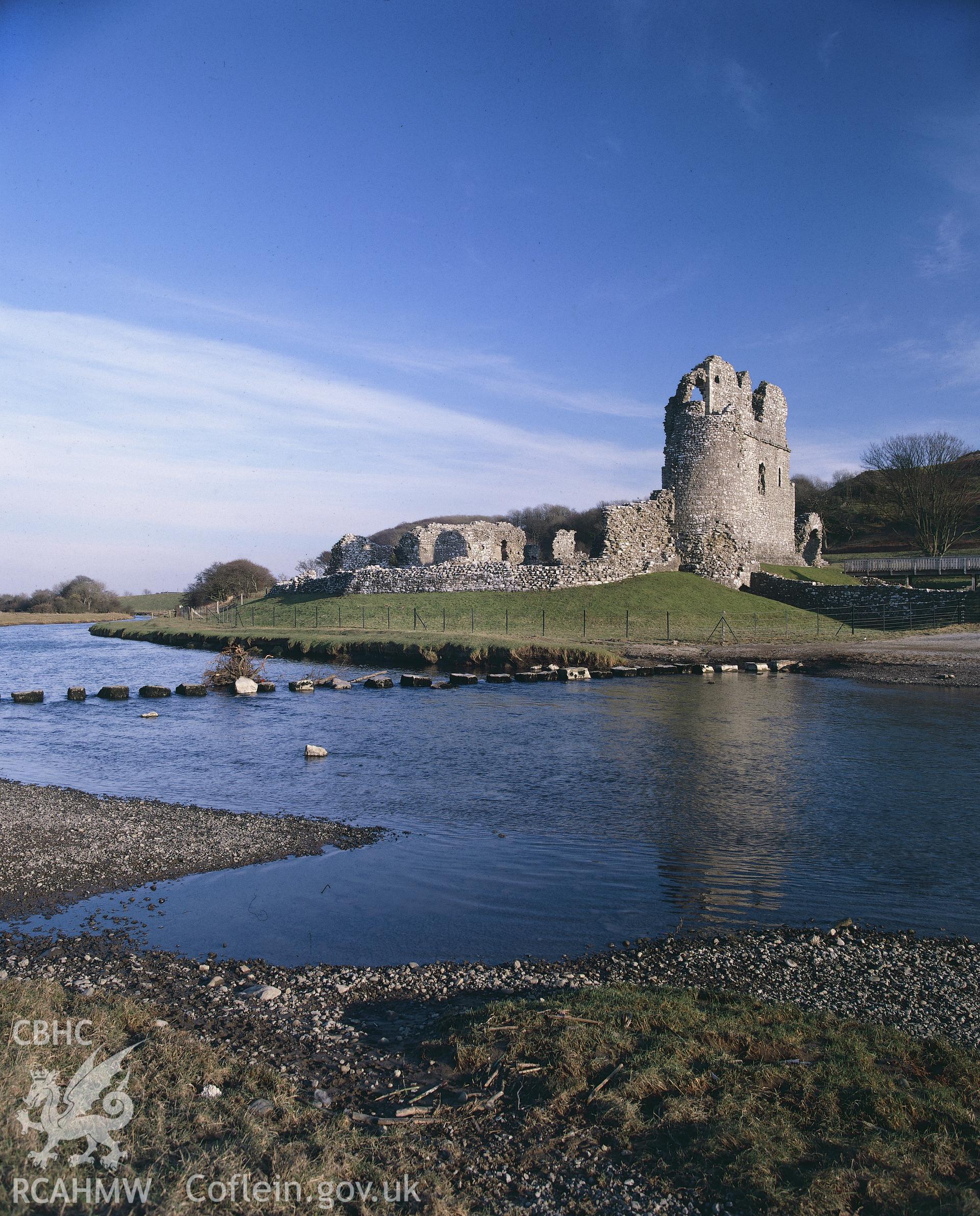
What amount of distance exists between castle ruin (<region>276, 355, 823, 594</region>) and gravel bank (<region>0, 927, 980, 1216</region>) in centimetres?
3499

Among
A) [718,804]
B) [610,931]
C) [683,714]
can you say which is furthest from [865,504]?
[610,931]

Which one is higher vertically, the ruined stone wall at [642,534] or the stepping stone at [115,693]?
the ruined stone wall at [642,534]

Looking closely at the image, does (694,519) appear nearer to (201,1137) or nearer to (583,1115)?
(583,1115)

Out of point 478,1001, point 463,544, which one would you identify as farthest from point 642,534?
point 478,1001

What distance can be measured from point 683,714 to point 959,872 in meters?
10.3

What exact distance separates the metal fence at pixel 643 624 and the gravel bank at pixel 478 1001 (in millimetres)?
24284

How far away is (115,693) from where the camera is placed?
23016mm

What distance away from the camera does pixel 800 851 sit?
9.02 m

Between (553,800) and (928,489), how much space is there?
54607 mm

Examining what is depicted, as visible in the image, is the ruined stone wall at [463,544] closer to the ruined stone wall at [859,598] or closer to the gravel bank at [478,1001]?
the ruined stone wall at [859,598]

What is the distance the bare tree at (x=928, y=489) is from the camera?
181 ft

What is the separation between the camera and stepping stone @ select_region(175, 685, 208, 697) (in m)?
23.9

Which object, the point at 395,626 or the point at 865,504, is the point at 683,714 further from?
the point at 865,504

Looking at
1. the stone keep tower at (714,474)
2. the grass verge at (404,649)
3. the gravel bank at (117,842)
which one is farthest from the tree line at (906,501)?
the gravel bank at (117,842)
